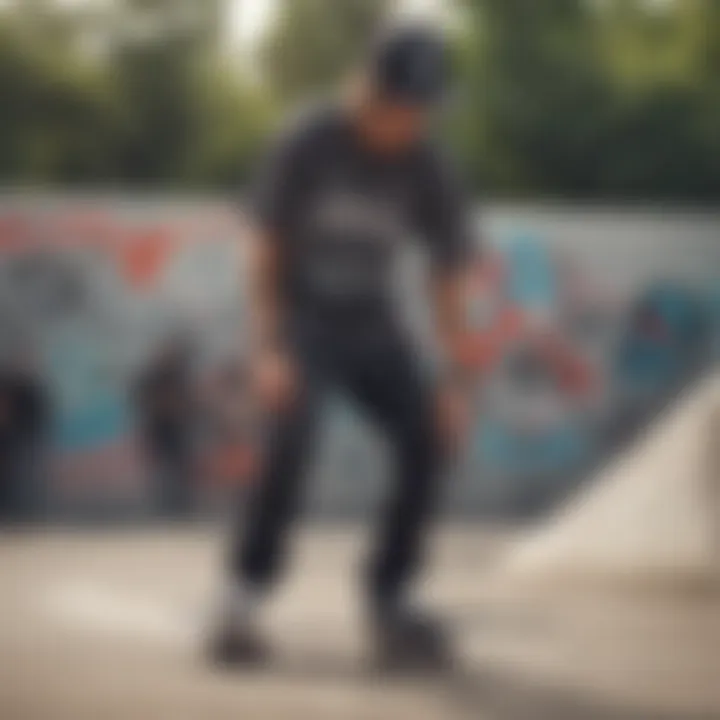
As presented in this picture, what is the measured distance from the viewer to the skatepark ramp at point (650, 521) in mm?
1168

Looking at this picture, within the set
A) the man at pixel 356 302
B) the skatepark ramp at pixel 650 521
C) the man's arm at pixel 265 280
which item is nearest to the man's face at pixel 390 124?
the man at pixel 356 302

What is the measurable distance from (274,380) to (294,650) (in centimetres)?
21

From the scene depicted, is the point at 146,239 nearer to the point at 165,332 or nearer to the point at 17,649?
the point at 165,332

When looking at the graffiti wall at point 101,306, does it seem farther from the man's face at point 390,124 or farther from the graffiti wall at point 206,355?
the man's face at point 390,124

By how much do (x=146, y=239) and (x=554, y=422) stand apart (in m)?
0.34

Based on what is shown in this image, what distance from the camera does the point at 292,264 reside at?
44.7 inches

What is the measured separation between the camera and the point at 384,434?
1.14 m

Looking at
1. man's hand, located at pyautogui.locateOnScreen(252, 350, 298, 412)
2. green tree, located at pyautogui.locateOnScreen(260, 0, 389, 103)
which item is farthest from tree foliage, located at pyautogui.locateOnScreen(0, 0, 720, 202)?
man's hand, located at pyautogui.locateOnScreen(252, 350, 298, 412)

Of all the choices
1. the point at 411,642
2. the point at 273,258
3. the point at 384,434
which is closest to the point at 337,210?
the point at 273,258

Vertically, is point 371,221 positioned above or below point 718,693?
above

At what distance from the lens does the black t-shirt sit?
114 cm

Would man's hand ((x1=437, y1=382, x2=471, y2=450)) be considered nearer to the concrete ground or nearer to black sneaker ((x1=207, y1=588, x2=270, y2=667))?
the concrete ground

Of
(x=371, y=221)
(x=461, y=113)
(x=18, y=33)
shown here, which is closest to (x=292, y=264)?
(x=371, y=221)

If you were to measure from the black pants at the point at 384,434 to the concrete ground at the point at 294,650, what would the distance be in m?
0.02
